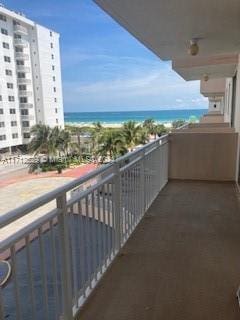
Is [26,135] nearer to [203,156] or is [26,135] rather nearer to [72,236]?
[203,156]

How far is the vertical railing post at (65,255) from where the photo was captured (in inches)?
60.9

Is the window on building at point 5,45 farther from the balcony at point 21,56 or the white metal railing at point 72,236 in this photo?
the white metal railing at point 72,236

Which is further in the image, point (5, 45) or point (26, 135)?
point (26, 135)

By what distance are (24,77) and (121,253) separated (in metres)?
41.9

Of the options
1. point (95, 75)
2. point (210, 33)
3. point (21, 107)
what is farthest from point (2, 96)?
point (95, 75)

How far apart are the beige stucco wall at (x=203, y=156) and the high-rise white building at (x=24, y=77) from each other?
34.7 metres

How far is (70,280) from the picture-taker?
5.47 feet

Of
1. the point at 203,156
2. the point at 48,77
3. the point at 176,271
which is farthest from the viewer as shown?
the point at 48,77

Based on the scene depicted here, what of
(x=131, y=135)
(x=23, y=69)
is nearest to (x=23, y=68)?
(x=23, y=69)

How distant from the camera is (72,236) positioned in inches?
67.2

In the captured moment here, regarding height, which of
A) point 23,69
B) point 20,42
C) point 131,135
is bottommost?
point 131,135

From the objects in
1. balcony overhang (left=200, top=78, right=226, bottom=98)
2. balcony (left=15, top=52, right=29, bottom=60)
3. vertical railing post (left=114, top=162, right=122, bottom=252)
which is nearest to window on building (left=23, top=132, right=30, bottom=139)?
balcony (left=15, top=52, right=29, bottom=60)

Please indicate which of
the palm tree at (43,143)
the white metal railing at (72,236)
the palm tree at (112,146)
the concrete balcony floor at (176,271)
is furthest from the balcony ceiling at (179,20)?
the palm tree at (43,143)

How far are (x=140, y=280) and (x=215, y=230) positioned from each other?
4.11 ft
